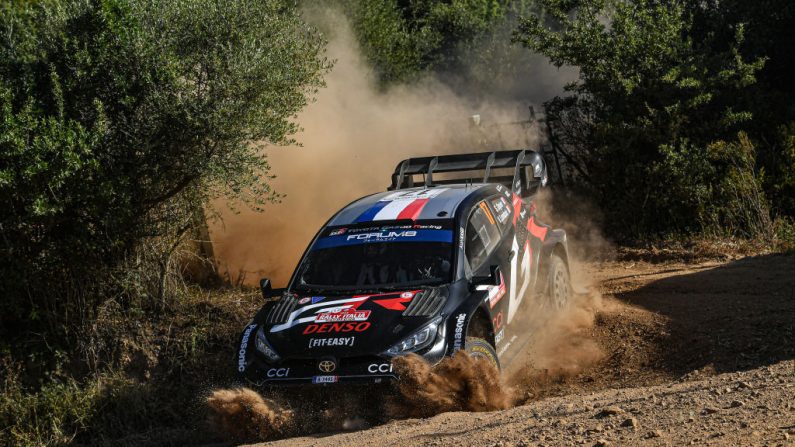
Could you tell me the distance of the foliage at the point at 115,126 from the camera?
914cm

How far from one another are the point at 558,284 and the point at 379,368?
3.22m

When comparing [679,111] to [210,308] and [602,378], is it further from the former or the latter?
[210,308]

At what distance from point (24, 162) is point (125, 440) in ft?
9.34

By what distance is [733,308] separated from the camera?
29.7ft

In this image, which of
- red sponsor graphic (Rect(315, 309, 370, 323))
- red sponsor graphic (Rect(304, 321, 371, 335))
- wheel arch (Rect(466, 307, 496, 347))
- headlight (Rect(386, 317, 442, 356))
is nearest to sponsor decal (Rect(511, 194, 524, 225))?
wheel arch (Rect(466, 307, 496, 347))

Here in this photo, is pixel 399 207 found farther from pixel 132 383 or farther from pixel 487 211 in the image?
pixel 132 383

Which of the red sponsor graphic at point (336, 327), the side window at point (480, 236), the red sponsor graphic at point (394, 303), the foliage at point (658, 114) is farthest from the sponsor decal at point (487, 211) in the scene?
the foliage at point (658, 114)

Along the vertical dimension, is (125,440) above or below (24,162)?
below

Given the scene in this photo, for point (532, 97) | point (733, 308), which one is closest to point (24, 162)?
point (733, 308)

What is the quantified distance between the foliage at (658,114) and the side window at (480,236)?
5.77 metres

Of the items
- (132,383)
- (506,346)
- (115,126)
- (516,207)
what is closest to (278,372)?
(506,346)

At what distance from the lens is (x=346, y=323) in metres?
6.90

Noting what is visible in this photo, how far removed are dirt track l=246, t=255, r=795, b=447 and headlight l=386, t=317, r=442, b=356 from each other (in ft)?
1.68

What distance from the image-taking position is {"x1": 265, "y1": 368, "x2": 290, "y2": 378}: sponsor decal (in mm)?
6746
